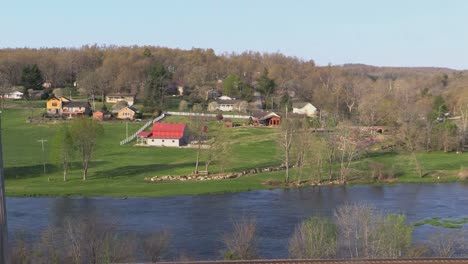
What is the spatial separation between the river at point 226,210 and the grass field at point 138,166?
55.7 inches

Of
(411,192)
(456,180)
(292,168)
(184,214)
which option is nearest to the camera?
(184,214)

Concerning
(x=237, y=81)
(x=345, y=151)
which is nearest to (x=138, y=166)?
(x=345, y=151)

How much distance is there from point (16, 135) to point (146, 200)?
19781 mm

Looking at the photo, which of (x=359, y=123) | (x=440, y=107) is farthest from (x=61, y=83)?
(x=440, y=107)

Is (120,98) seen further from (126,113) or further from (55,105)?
(126,113)

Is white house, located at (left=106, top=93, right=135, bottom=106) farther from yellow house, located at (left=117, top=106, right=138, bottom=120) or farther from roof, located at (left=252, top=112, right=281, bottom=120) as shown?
roof, located at (left=252, top=112, right=281, bottom=120)

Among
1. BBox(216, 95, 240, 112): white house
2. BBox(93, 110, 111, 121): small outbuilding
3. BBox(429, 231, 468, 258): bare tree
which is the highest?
BBox(216, 95, 240, 112): white house

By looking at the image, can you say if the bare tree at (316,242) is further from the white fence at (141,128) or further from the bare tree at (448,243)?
the white fence at (141,128)

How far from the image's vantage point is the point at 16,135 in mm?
39281

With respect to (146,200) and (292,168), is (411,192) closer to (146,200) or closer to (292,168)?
(292,168)

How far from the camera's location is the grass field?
979 inches

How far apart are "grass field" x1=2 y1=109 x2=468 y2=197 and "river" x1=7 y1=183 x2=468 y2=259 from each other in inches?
55.7

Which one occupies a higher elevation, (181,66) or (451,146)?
(181,66)

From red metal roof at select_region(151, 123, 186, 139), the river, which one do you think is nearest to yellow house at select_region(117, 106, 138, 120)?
red metal roof at select_region(151, 123, 186, 139)
